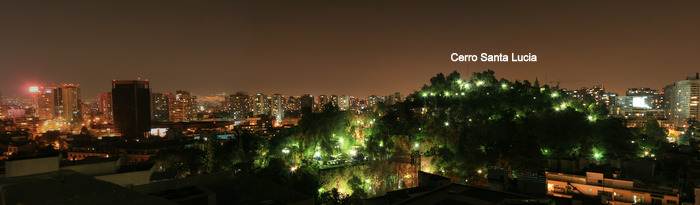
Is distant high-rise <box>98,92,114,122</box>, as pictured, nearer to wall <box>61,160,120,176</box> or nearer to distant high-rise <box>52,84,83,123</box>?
distant high-rise <box>52,84,83,123</box>

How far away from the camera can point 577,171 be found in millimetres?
13984

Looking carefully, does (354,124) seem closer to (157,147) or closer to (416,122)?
(416,122)

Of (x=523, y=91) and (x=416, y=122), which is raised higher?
(x=523, y=91)

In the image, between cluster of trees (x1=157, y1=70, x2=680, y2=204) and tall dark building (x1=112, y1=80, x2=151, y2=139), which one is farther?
tall dark building (x1=112, y1=80, x2=151, y2=139)

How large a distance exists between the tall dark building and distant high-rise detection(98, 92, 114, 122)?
23445 mm

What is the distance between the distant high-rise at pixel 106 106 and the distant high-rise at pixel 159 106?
10100 mm

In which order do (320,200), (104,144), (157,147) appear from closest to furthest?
(320,200), (157,147), (104,144)

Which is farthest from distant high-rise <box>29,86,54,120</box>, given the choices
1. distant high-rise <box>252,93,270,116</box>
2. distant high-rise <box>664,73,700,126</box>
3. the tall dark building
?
distant high-rise <box>664,73,700,126</box>

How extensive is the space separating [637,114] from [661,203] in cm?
5791

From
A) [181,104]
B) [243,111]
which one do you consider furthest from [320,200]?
[243,111]

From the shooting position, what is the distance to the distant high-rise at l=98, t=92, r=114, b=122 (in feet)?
268

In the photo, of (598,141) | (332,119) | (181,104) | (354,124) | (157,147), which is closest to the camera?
(598,141)

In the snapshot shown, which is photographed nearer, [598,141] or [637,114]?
[598,141]

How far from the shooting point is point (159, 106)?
94.8m
